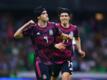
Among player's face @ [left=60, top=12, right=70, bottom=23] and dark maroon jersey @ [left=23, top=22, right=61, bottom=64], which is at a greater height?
player's face @ [left=60, top=12, right=70, bottom=23]

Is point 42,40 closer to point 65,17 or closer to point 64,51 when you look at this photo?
point 64,51

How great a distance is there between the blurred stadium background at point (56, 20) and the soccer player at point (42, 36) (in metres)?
8.87

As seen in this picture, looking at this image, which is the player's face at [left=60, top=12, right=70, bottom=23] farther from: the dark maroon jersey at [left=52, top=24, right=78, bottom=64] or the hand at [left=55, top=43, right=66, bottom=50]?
the hand at [left=55, top=43, right=66, bottom=50]

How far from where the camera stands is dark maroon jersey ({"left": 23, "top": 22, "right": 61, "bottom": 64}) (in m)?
14.1

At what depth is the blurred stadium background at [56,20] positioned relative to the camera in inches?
998

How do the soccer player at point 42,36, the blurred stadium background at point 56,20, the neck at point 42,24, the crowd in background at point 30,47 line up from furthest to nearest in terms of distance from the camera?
the crowd in background at point 30,47
the blurred stadium background at point 56,20
the neck at point 42,24
the soccer player at point 42,36

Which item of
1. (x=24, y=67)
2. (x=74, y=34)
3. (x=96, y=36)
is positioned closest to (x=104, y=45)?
(x=96, y=36)

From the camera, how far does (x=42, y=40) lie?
554 inches

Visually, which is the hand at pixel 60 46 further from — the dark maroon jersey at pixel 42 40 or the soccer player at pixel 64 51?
the dark maroon jersey at pixel 42 40

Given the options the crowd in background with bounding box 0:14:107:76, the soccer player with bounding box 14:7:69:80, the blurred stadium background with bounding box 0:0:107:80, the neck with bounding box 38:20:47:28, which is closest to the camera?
the soccer player with bounding box 14:7:69:80

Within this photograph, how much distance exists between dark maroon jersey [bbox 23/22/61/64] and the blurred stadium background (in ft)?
29.1

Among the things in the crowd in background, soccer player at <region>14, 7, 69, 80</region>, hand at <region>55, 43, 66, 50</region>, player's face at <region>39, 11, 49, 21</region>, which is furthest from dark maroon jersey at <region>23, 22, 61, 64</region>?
the crowd in background

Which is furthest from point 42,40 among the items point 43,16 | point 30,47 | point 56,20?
point 56,20

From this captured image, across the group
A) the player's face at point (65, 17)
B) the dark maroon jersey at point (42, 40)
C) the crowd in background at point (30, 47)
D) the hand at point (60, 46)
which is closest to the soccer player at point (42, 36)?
the dark maroon jersey at point (42, 40)
